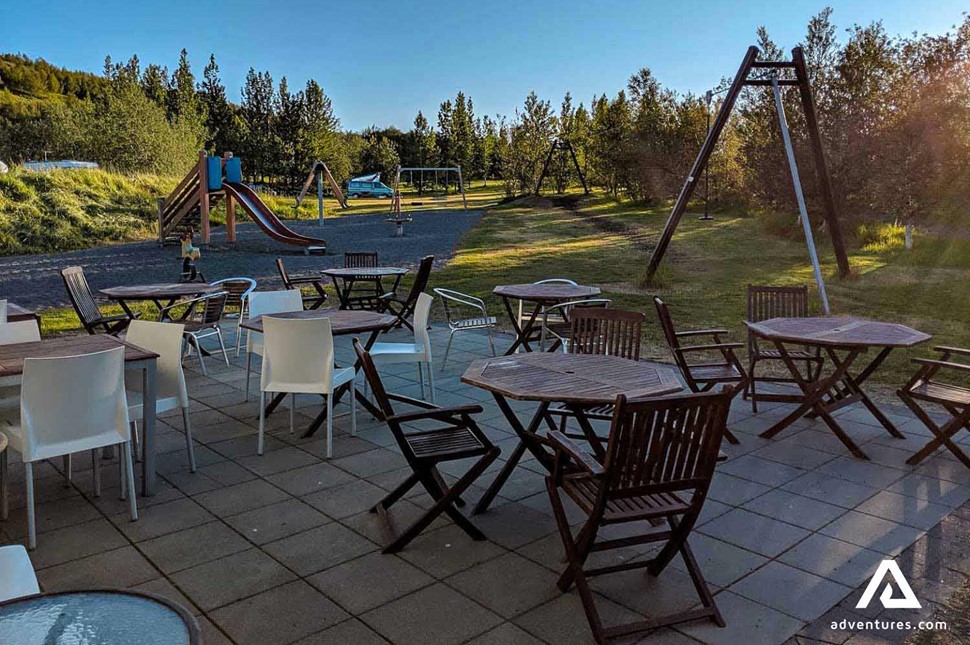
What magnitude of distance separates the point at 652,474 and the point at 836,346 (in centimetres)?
235

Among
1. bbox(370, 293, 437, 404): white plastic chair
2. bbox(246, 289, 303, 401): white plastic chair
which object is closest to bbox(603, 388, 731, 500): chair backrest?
bbox(370, 293, 437, 404): white plastic chair

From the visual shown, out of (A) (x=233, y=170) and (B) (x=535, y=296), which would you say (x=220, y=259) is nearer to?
(A) (x=233, y=170)

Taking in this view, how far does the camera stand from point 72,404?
3148 millimetres

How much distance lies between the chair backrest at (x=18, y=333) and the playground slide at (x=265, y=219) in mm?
12553

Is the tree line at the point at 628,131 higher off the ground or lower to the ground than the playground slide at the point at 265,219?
higher

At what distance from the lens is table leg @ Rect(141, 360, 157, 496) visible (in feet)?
11.6

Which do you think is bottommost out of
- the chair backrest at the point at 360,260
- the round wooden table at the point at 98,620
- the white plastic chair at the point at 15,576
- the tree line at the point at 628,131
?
the white plastic chair at the point at 15,576

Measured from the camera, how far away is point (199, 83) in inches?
1794

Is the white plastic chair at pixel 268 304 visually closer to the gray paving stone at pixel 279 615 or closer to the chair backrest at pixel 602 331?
the chair backrest at pixel 602 331

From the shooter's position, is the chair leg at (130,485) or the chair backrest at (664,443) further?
the chair leg at (130,485)

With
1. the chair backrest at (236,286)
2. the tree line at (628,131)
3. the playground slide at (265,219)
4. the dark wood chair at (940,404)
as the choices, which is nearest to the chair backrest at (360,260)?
the chair backrest at (236,286)

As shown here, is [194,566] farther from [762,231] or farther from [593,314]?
[762,231]

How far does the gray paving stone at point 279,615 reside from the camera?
2.42 m

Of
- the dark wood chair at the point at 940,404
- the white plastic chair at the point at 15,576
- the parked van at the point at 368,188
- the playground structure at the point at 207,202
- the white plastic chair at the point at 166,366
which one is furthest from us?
the parked van at the point at 368,188
